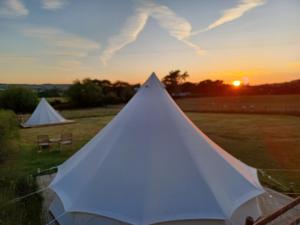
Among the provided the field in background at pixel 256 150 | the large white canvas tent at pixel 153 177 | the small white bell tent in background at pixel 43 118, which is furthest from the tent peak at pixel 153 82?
the small white bell tent in background at pixel 43 118

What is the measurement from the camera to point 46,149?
1223 cm

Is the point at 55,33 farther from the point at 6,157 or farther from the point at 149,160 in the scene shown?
the point at 149,160

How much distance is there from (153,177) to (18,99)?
31451 millimetres

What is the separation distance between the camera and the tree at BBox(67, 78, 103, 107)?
38750 millimetres

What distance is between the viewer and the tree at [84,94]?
38.8 meters

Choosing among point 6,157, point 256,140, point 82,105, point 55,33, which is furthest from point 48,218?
point 82,105

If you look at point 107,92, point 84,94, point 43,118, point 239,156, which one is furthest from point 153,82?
point 107,92

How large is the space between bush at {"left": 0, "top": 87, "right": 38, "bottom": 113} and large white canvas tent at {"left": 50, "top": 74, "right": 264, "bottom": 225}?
29318 mm

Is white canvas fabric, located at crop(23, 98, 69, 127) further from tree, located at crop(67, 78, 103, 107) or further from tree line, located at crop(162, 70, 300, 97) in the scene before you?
tree line, located at crop(162, 70, 300, 97)

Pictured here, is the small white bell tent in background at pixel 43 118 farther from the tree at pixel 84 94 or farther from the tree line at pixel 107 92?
the tree at pixel 84 94

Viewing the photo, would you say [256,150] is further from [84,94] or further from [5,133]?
[84,94]

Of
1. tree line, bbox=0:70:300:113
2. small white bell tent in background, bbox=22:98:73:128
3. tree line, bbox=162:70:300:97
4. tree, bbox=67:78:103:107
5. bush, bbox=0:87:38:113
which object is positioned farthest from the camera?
tree, bbox=67:78:103:107

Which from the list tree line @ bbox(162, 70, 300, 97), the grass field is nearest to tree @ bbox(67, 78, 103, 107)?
tree line @ bbox(162, 70, 300, 97)

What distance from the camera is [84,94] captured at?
127ft
